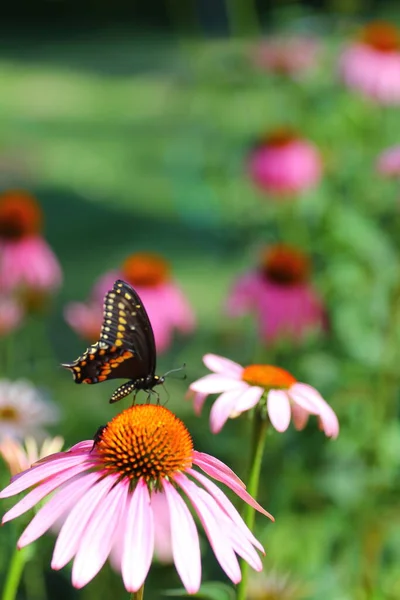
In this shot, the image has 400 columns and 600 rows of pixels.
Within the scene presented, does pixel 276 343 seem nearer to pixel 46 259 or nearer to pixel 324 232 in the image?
pixel 324 232

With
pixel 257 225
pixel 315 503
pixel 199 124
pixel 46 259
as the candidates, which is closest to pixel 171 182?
pixel 199 124

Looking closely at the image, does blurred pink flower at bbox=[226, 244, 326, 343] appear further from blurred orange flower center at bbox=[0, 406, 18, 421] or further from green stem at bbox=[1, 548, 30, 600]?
green stem at bbox=[1, 548, 30, 600]

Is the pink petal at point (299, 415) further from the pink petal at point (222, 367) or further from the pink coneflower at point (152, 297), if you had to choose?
the pink coneflower at point (152, 297)

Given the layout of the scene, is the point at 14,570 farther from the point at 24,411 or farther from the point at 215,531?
the point at 24,411

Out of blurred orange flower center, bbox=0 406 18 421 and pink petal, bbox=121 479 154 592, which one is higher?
pink petal, bbox=121 479 154 592

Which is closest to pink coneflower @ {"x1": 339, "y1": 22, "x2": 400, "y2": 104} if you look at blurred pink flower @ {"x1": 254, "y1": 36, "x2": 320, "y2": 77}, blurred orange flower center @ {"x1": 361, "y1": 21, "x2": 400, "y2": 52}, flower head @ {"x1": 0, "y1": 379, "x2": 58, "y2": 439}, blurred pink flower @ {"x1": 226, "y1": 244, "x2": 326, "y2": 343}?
blurred orange flower center @ {"x1": 361, "y1": 21, "x2": 400, "y2": 52}

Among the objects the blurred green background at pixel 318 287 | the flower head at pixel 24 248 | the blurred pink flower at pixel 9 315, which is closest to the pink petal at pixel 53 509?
the blurred green background at pixel 318 287
